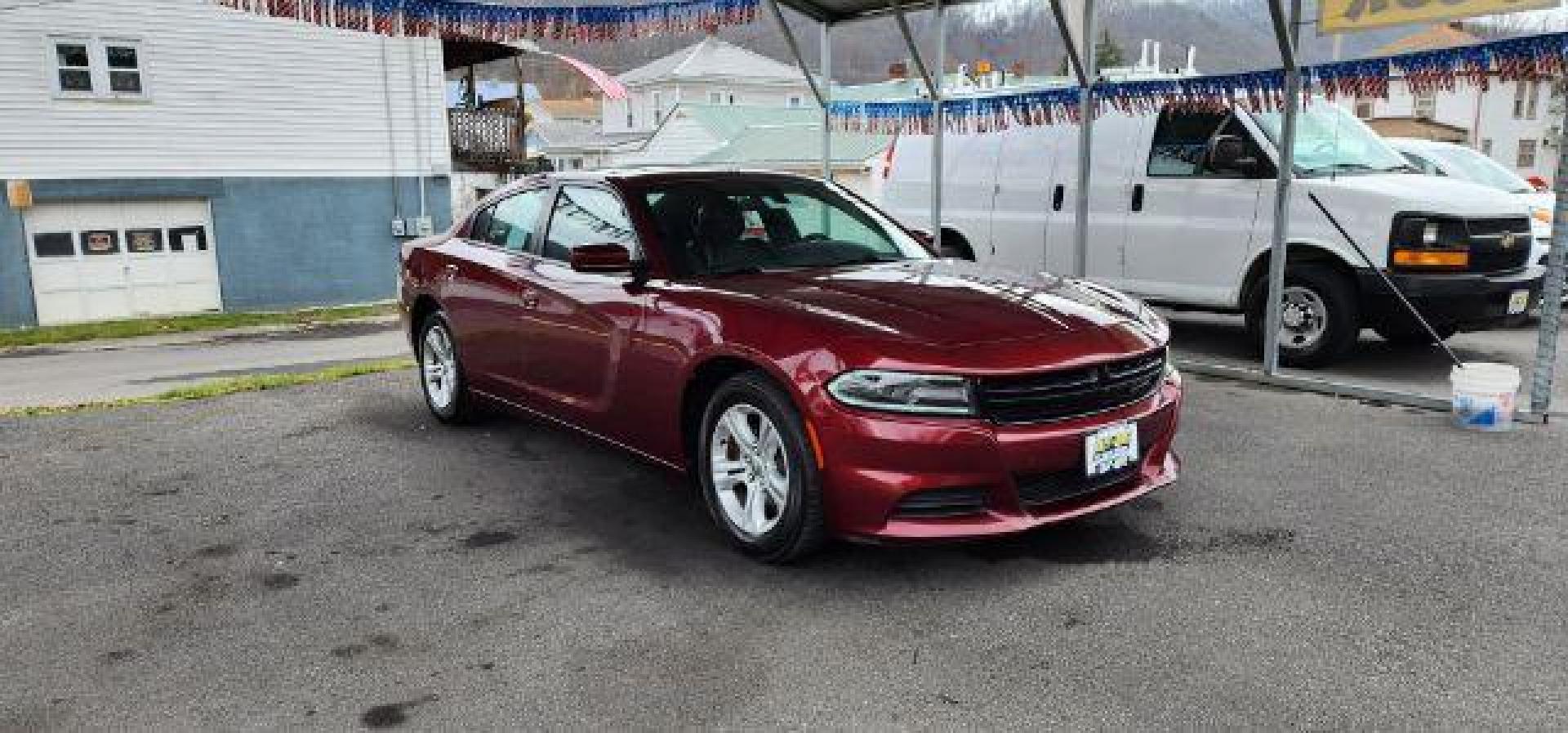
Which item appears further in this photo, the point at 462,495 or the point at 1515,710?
the point at 462,495

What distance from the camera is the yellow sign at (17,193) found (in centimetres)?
1630

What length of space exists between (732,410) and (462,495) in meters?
1.71

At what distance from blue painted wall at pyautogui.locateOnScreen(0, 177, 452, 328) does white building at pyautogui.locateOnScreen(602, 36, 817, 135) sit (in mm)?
27229

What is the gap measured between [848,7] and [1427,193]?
15.3 feet

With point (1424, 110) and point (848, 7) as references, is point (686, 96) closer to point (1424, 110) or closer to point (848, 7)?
point (1424, 110)

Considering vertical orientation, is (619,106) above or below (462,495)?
above

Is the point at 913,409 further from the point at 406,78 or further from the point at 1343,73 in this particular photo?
the point at 406,78

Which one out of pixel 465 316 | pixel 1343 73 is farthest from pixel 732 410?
pixel 1343 73

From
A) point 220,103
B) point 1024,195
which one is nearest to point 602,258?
point 1024,195

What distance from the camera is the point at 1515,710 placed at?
2945 mm

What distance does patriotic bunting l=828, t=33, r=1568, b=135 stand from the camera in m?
5.79

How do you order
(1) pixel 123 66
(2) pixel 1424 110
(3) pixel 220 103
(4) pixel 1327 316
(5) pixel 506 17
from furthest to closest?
(2) pixel 1424 110 < (3) pixel 220 103 < (1) pixel 123 66 < (5) pixel 506 17 < (4) pixel 1327 316

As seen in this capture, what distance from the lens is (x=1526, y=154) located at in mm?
41625

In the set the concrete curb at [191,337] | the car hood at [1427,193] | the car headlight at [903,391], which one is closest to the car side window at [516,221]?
the car headlight at [903,391]
